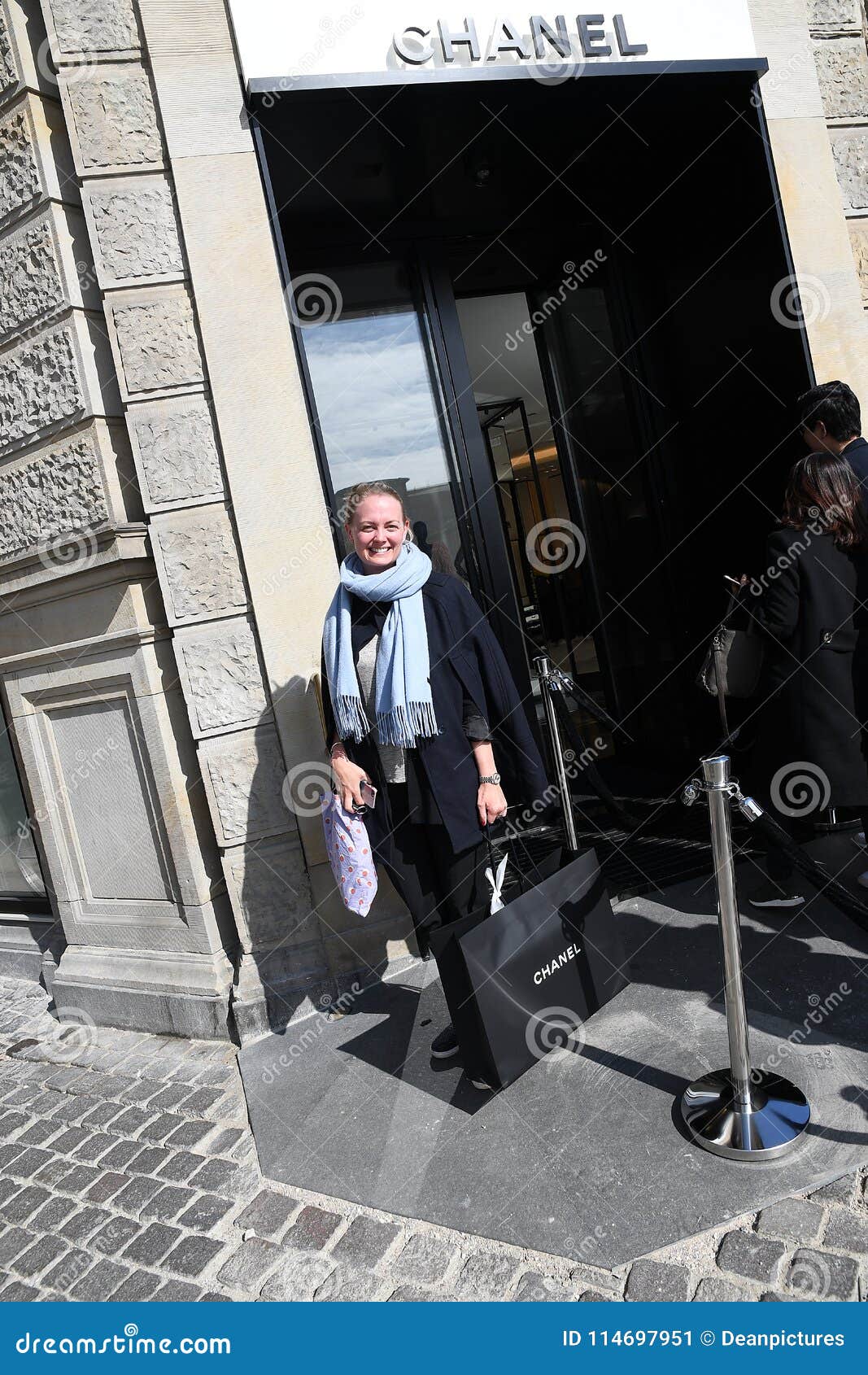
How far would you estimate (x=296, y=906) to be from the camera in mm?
4141

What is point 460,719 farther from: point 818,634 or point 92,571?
point 92,571

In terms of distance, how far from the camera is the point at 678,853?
485 cm

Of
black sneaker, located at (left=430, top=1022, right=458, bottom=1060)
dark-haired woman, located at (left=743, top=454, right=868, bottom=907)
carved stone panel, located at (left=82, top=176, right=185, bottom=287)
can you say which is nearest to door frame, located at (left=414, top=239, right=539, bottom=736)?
carved stone panel, located at (left=82, top=176, right=185, bottom=287)

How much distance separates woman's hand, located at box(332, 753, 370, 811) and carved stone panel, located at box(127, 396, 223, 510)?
1494 mm

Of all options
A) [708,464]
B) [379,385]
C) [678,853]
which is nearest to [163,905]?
[678,853]

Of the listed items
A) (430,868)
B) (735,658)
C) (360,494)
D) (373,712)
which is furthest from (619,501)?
(430,868)

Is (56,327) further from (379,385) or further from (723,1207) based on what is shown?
(723,1207)

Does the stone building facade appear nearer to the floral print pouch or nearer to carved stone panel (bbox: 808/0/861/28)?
carved stone panel (bbox: 808/0/861/28)

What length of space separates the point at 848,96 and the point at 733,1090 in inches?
184

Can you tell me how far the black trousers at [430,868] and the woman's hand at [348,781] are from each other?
12 cm

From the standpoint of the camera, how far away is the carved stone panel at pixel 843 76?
441cm

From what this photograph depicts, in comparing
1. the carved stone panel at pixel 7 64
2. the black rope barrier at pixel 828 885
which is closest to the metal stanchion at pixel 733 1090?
the black rope barrier at pixel 828 885

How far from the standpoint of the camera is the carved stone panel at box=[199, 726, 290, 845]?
408 cm

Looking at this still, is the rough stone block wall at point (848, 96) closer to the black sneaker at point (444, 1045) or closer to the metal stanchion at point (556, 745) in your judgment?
the metal stanchion at point (556, 745)
